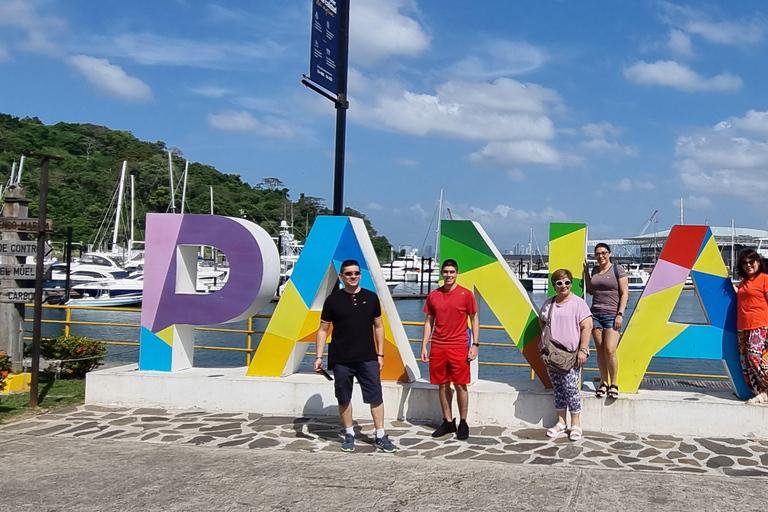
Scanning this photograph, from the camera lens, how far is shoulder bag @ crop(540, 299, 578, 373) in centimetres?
682

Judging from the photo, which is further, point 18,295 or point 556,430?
point 18,295

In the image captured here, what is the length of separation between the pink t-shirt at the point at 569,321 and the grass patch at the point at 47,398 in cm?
615

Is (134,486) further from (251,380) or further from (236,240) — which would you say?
(236,240)

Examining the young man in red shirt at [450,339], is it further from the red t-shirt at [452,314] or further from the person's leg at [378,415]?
the person's leg at [378,415]

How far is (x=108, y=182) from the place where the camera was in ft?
220

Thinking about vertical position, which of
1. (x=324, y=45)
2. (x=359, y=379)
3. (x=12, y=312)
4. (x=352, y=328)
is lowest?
(x=359, y=379)

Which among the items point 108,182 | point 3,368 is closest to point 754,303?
point 3,368

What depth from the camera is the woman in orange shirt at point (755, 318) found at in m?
7.27

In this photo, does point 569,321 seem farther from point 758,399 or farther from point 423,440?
point 758,399

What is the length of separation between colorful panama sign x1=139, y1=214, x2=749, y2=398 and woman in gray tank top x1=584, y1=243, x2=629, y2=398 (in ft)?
0.93

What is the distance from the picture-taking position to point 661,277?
7.95m

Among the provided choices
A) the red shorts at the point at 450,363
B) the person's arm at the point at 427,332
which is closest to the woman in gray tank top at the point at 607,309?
the red shorts at the point at 450,363

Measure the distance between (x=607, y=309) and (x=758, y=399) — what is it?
5.99 ft

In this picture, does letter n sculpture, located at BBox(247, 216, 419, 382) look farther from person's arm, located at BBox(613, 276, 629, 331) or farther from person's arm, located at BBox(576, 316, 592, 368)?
person's arm, located at BBox(613, 276, 629, 331)
